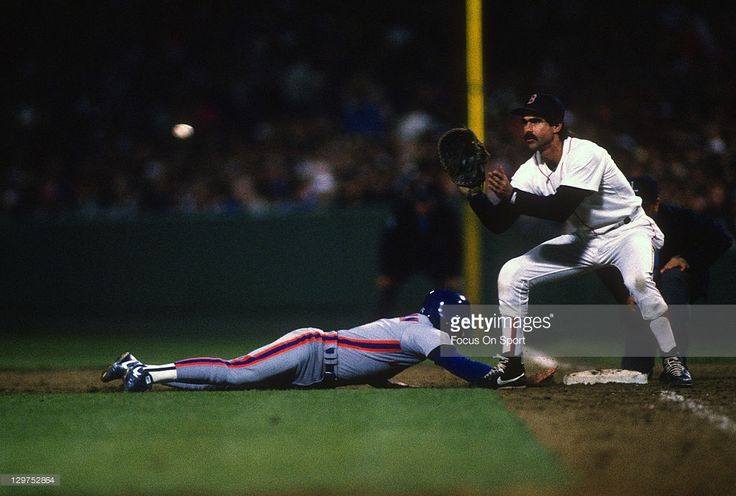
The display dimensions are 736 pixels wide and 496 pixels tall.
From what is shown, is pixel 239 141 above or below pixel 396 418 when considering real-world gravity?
above

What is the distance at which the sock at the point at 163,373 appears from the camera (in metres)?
6.92

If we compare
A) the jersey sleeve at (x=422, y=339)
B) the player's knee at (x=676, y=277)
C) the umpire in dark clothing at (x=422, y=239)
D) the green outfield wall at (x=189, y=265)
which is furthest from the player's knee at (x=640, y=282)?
the green outfield wall at (x=189, y=265)

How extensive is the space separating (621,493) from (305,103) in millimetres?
13048

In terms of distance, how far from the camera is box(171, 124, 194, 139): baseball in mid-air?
52.2ft

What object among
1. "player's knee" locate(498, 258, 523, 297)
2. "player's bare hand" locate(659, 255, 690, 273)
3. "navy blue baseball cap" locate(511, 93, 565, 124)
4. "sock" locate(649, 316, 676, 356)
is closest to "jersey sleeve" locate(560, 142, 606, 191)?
"navy blue baseball cap" locate(511, 93, 565, 124)

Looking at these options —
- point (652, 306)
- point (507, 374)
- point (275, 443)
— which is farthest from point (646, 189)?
point (275, 443)

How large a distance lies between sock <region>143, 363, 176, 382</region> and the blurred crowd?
731 cm

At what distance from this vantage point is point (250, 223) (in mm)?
15258

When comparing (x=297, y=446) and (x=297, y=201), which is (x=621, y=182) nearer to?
(x=297, y=446)

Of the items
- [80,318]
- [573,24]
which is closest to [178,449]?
[80,318]

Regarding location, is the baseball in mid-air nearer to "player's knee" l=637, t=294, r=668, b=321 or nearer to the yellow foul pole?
the yellow foul pole

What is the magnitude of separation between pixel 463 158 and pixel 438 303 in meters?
1.00

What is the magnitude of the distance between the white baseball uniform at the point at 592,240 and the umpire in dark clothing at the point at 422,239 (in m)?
4.00

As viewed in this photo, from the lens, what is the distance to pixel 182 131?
629 inches
